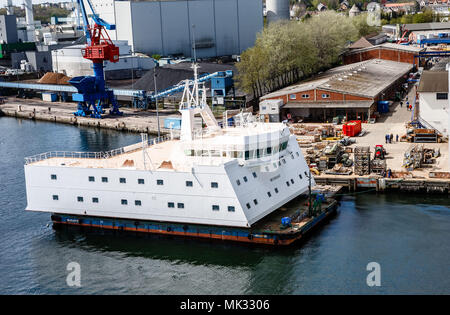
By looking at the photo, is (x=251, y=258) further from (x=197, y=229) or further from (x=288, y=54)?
(x=288, y=54)

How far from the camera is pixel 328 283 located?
27000mm

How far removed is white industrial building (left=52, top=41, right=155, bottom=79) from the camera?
9969cm

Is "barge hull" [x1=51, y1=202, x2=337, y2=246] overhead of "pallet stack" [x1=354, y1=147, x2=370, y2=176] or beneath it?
beneath

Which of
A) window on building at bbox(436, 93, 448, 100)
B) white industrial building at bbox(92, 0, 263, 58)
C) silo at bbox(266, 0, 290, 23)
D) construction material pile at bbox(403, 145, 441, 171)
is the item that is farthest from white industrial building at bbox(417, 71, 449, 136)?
silo at bbox(266, 0, 290, 23)

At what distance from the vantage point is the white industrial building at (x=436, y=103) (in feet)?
165

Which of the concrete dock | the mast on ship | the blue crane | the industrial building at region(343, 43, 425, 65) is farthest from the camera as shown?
the industrial building at region(343, 43, 425, 65)

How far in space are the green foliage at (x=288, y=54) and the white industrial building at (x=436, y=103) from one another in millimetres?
26387

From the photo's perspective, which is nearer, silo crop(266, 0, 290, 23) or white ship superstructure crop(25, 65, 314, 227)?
white ship superstructure crop(25, 65, 314, 227)

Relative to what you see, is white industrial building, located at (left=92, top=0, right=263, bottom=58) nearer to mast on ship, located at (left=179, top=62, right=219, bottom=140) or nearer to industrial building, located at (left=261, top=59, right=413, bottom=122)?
industrial building, located at (left=261, top=59, right=413, bottom=122)

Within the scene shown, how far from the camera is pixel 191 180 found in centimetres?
3097

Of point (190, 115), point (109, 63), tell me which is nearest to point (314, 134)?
point (190, 115)

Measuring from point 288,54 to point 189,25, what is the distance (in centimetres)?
4007

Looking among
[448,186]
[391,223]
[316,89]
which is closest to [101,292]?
[391,223]

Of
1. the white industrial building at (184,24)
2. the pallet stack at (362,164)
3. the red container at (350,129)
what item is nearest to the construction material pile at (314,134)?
the red container at (350,129)
